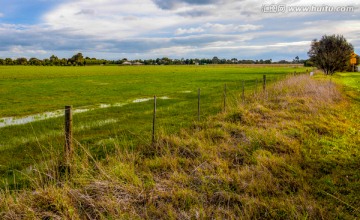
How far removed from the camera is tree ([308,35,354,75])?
52.3 m

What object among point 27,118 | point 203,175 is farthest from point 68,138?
point 27,118

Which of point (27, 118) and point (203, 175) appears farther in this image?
point (27, 118)

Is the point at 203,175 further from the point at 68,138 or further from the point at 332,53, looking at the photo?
the point at 332,53

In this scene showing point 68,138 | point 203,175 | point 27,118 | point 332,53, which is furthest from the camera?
point 332,53

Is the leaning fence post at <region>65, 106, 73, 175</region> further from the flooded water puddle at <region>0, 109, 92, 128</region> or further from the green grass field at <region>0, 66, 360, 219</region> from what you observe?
the flooded water puddle at <region>0, 109, 92, 128</region>

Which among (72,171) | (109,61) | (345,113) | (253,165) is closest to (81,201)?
(72,171)

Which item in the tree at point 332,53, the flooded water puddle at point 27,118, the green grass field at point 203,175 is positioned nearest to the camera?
the green grass field at point 203,175

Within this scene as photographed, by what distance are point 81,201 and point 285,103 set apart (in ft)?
41.8

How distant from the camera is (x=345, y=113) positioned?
15.4 meters

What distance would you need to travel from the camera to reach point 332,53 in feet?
172

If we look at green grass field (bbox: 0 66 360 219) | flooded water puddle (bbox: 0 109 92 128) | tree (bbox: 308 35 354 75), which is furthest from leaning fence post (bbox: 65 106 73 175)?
tree (bbox: 308 35 354 75)

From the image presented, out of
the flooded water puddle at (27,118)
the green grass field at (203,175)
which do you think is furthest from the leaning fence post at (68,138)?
the flooded water puddle at (27,118)

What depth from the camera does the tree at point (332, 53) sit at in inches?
2060

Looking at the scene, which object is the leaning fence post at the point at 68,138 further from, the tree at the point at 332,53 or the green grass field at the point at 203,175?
the tree at the point at 332,53
